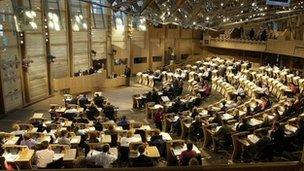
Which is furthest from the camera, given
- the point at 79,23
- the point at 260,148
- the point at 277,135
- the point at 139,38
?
the point at 139,38

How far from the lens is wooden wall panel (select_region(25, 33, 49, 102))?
22469 millimetres

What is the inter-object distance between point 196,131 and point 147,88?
1358cm

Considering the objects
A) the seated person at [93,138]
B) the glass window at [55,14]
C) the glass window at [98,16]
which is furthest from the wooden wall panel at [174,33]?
the seated person at [93,138]

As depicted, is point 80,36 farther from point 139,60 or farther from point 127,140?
point 127,140

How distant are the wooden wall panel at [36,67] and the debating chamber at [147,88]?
6cm

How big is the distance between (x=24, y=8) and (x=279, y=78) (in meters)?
17.4

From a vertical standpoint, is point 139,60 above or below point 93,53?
below

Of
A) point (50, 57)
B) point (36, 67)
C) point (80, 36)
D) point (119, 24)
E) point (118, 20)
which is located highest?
point (118, 20)

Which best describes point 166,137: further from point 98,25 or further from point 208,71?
point 98,25

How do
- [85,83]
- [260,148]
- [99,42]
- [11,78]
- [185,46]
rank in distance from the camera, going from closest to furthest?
1. [260,148]
2. [11,78]
3. [85,83]
4. [99,42]
5. [185,46]

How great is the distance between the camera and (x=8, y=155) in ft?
35.6

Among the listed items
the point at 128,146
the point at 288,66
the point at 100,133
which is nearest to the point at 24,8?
the point at 100,133

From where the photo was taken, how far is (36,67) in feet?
76.4

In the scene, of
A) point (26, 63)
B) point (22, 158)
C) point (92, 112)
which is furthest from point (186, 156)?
point (26, 63)
